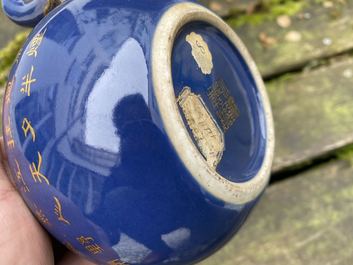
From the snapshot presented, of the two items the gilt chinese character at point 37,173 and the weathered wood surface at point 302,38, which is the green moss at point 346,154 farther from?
the gilt chinese character at point 37,173

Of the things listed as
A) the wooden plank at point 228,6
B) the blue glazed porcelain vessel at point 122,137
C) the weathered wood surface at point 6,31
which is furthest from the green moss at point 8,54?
the blue glazed porcelain vessel at point 122,137

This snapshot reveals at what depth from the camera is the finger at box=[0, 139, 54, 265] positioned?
866mm

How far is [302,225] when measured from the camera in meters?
1.31

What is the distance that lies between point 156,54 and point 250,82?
0.95 ft

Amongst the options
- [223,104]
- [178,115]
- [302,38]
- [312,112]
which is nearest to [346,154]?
[312,112]

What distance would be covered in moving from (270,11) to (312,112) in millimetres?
306

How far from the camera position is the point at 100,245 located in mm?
769

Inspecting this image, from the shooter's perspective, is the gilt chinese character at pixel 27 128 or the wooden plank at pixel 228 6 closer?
the gilt chinese character at pixel 27 128

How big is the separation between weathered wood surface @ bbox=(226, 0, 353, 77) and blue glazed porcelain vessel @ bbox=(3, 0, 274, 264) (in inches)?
26.8

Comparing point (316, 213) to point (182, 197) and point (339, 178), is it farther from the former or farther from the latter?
point (182, 197)

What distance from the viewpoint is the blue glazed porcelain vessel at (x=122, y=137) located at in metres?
0.70

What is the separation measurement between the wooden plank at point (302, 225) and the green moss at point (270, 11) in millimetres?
426

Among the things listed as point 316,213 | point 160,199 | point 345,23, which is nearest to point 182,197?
point 160,199

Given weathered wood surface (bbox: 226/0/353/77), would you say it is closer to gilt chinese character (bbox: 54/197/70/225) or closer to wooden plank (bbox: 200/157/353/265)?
wooden plank (bbox: 200/157/353/265)
